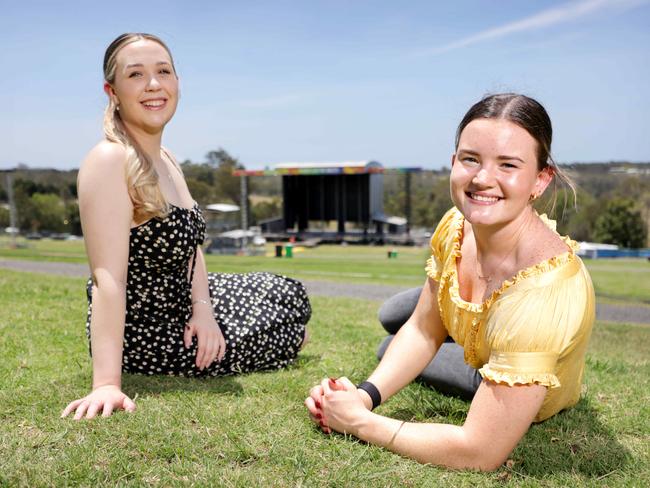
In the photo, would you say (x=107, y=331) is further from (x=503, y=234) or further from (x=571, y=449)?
(x=571, y=449)

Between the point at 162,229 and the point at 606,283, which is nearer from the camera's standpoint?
the point at 162,229

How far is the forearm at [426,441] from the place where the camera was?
6.32 feet

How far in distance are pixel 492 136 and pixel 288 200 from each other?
46.1m

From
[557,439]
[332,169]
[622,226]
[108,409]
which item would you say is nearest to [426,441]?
[557,439]

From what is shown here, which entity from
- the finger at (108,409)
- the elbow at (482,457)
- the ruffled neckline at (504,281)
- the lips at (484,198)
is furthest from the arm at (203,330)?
the lips at (484,198)

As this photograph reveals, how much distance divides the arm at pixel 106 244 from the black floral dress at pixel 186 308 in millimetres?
146

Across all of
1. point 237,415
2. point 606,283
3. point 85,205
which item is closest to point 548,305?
point 237,415

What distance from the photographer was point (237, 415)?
2.37 meters

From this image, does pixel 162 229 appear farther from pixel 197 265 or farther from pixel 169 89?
pixel 169 89

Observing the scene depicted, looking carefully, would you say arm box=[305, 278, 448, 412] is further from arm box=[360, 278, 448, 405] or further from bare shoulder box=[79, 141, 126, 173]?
bare shoulder box=[79, 141, 126, 173]

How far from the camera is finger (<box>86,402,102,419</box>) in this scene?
2269 mm

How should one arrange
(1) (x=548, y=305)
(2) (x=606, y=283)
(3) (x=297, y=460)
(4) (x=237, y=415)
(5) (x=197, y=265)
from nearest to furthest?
(1) (x=548, y=305), (3) (x=297, y=460), (4) (x=237, y=415), (5) (x=197, y=265), (2) (x=606, y=283)

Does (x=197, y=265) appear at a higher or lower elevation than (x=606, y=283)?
higher

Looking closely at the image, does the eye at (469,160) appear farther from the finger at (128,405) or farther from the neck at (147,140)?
the finger at (128,405)
